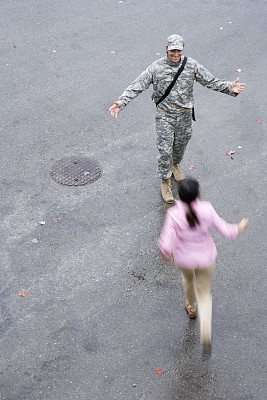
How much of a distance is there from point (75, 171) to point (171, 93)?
1.84 meters

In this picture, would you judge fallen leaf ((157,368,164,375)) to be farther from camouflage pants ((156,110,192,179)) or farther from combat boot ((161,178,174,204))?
camouflage pants ((156,110,192,179))

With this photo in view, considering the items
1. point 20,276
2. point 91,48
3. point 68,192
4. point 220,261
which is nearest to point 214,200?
point 220,261

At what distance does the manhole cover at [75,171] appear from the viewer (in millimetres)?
7378

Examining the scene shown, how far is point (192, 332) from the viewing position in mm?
5281

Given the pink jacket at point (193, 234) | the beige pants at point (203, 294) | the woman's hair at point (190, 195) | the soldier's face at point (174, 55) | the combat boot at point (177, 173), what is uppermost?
the soldier's face at point (174, 55)

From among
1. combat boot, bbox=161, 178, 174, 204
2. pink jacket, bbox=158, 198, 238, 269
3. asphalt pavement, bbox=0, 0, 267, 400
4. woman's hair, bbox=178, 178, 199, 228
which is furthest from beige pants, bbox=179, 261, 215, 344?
combat boot, bbox=161, 178, 174, 204

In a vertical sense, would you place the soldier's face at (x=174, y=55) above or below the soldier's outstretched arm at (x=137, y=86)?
above

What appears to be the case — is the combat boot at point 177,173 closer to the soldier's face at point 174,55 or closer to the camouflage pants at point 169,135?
the camouflage pants at point 169,135

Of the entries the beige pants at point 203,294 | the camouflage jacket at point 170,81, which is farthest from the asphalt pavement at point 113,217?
the camouflage jacket at point 170,81

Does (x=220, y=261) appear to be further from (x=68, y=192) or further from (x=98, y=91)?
(x=98, y=91)

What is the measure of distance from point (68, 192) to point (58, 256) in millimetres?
1241

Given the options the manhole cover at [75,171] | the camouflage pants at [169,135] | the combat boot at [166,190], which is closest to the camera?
the camouflage pants at [169,135]

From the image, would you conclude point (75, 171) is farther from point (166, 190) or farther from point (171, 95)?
point (171, 95)

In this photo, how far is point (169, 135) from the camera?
269 inches
